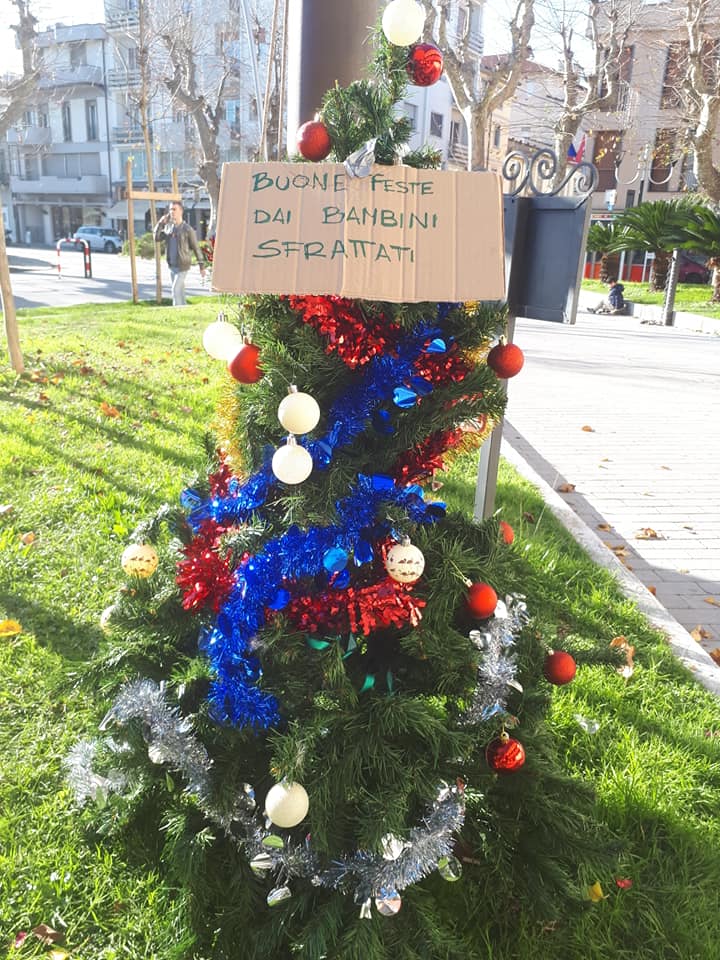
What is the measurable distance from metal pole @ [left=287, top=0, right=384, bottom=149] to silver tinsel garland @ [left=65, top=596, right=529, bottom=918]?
148 cm

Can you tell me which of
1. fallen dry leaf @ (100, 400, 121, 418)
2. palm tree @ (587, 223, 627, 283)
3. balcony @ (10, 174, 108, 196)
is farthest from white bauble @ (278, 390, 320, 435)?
balcony @ (10, 174, 108, 196)

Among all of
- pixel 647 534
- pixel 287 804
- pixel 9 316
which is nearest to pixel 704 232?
pixel 647 534

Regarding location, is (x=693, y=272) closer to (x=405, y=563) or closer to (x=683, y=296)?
(x=683, y=296)

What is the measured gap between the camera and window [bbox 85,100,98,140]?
48.2m

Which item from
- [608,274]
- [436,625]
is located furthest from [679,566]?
[608,274]

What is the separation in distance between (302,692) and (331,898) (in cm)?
52

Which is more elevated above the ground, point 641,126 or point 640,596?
point 641,126

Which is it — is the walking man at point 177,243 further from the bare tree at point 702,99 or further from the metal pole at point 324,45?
the bare tree at point 702,99

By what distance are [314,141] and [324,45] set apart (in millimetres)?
539

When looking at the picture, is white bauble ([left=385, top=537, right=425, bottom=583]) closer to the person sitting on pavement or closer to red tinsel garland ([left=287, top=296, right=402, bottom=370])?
red tinsel garland ([left=287, top=296, right=402, bottom=370])

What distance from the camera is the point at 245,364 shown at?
66.2 inches

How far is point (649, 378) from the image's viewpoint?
10.4 meters

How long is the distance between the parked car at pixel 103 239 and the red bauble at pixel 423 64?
133 feet

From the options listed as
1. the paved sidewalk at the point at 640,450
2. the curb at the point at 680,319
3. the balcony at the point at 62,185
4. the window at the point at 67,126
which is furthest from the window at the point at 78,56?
the paved sidewalk at the point at 640,450
